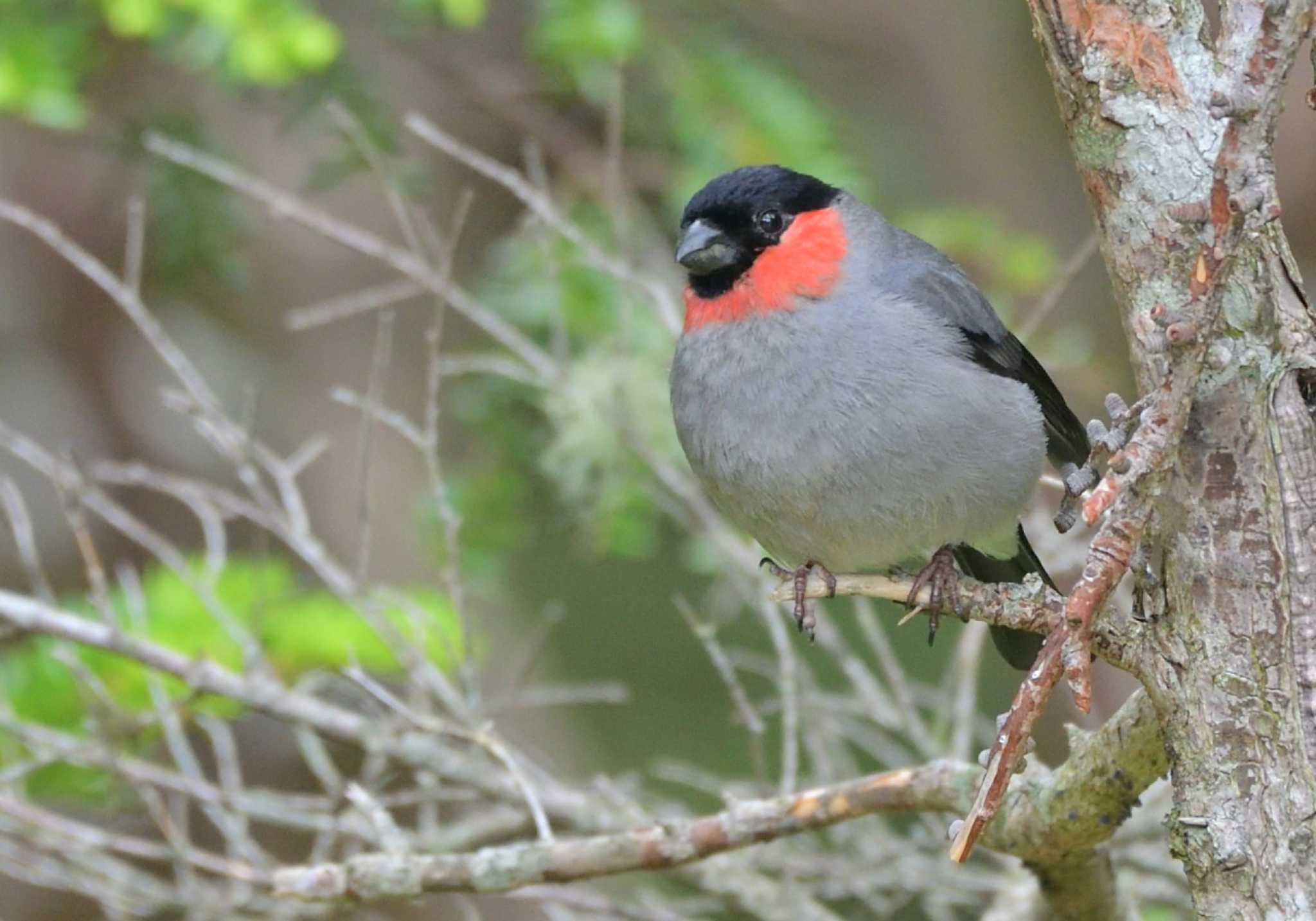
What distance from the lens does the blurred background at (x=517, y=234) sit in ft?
13.3

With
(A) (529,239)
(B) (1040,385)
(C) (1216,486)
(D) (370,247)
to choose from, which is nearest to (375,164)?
(D) (370,247)

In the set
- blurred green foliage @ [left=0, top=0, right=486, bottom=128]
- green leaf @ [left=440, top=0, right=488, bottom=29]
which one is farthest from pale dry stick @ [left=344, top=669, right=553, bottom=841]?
green leaf @ [left=440, top=0, right=488, bottom=29]

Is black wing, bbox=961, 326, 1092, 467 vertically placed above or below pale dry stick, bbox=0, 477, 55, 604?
above

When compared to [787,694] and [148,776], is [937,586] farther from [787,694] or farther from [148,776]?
[148,776]

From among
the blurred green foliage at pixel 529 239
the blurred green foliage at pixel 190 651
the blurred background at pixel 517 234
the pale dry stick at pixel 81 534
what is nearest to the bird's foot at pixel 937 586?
the blurred background at pixel 517 234

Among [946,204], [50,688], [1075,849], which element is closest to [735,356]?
[1075,849]

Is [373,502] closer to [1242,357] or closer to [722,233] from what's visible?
[722,233]

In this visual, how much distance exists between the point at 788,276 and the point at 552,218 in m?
0.64

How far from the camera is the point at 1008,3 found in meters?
6.09

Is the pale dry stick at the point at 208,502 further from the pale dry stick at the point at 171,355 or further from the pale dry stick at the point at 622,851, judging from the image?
the pale dry stick at the point at 622,851

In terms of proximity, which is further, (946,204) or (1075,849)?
(946,204)

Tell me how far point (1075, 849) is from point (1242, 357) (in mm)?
913

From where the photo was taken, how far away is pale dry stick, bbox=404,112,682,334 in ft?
11.2

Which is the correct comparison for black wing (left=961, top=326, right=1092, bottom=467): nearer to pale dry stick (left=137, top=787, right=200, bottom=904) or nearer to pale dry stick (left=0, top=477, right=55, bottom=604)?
pale dry stick (left=137, top=787, right=200, bottom=904)
